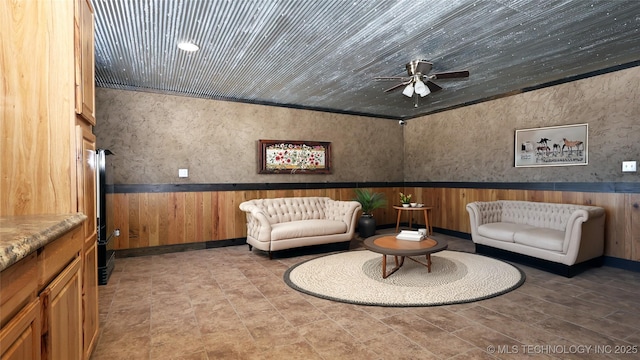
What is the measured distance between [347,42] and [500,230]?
3.20m

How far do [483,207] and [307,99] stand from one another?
3.33 meters

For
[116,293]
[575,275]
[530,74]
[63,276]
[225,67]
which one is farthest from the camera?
[530,74]

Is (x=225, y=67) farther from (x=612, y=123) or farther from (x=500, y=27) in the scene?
(x=612, y=123)

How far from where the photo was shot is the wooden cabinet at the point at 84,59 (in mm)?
1828

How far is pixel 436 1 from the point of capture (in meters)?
2.58

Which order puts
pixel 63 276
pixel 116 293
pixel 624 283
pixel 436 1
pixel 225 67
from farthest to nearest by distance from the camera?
pixel 225 67 → pixel 624 283 → pixel 116 293 → pixel 436 1 → pixel 63 276

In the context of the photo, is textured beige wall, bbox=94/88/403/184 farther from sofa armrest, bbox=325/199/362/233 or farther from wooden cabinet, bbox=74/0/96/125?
wooden cabinet, bbox=74/0/96/125

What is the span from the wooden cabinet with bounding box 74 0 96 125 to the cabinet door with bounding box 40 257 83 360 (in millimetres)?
902

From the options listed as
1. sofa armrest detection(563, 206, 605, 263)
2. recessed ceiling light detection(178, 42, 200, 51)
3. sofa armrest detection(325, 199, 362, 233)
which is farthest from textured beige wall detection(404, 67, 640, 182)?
recessed ceiling light detection(178, 42, 200, 51)

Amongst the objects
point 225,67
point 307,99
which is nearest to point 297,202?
point 307,99

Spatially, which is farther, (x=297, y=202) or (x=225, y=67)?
(x=297, y=202)

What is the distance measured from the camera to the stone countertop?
87cm

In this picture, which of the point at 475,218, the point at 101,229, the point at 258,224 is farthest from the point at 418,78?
the point at 101,229

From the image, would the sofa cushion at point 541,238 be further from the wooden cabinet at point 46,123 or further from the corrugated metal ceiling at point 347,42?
the wooden cabinet at point 46,123
